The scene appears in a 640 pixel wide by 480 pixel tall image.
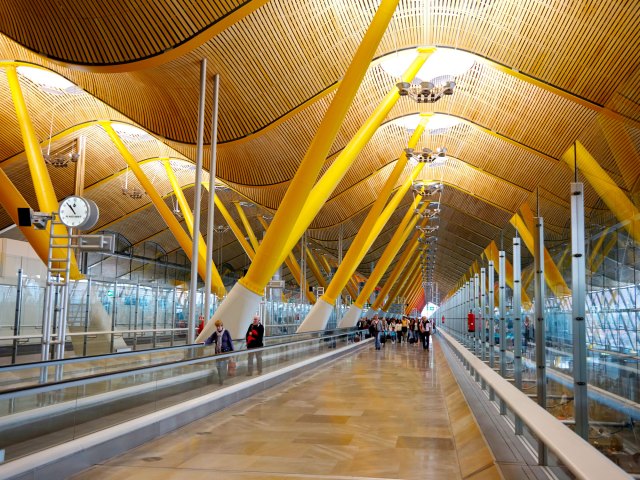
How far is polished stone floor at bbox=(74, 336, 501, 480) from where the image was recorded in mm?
5938

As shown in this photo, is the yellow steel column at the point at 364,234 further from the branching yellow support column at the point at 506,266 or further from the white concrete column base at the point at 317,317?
the branching yellow support column at the point at 506,266

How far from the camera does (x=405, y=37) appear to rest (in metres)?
21.0

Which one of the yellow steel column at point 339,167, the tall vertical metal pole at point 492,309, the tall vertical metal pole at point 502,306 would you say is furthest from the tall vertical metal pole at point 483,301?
the yellow steel column at point 339,167

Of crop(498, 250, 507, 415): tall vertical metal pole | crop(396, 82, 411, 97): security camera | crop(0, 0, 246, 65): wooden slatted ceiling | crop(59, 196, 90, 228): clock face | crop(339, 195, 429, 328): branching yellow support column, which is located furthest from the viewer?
crop(339, 195, 429, 328): branching yellow support column

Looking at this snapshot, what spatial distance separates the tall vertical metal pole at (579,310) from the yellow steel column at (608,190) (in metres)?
0.19

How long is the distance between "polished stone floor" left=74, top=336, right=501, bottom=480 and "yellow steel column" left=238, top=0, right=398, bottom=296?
423 cm

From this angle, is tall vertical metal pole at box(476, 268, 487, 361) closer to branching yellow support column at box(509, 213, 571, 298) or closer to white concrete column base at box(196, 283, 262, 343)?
branching yellow support column at box(509, 213, 571, 298)

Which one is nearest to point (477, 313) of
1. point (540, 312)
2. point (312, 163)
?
point (312, 163)

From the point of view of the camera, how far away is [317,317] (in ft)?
99.0

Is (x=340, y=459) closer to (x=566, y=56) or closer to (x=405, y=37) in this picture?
(x=566, y=56)

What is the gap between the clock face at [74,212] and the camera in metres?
10.5

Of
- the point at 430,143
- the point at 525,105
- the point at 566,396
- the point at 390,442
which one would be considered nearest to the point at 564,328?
the point at 566,396

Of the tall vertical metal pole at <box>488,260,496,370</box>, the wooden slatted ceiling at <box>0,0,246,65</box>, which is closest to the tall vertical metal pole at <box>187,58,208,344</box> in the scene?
the wooden slatted ceiling at <box>0,0,246,65</box>

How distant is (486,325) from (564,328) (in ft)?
23.5
